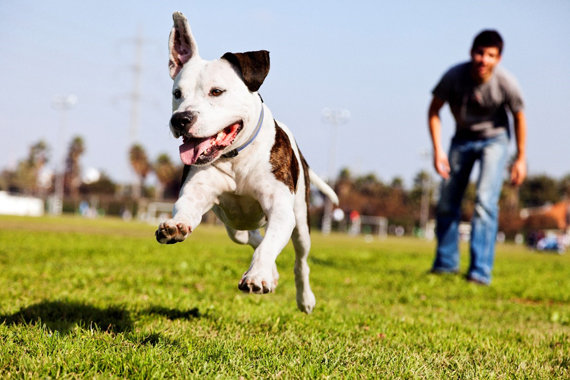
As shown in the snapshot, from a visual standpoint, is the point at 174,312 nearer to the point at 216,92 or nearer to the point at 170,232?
the point at 170,232

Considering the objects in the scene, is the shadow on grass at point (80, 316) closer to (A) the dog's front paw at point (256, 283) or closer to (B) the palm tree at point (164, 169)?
(A) the dog's front paw at point (256, 283)

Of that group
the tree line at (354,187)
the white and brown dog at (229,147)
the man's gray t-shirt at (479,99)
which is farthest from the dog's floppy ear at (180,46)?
the tree line at (354,187)

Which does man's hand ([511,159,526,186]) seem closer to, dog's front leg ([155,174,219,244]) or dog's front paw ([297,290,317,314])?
dog's front paw ([297,290,317,314])

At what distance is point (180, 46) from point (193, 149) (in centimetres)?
73

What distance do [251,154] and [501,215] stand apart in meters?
78.5

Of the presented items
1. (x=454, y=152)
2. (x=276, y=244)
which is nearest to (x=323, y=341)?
(x=276, y=244)

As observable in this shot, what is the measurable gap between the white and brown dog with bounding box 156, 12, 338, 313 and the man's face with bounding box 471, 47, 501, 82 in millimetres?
4599

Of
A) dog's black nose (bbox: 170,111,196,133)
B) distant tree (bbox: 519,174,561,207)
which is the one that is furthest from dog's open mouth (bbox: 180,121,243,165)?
distant tree (bbox: 519,174,561,207)

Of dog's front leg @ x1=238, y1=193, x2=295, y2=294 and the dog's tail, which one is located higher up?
the dog's tail

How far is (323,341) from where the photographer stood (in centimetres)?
371

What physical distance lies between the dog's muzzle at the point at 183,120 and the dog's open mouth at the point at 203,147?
0.09m

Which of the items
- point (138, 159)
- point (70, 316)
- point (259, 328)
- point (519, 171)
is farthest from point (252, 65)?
point (138, 159)

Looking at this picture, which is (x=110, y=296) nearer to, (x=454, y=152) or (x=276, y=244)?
(x=276, y=244)

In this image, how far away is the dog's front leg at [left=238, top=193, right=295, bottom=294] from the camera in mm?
2820
